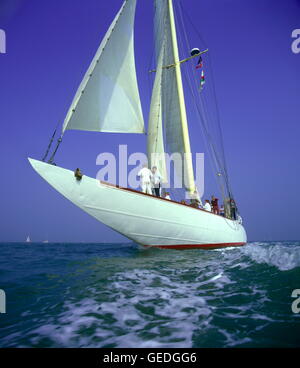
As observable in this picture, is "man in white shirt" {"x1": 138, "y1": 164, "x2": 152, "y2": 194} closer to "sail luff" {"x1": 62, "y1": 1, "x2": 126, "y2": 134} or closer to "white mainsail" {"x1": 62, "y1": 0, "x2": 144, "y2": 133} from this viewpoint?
"white mainsail" {"x1": 62, "y1": 0, "x2": 144, "y2": 133}

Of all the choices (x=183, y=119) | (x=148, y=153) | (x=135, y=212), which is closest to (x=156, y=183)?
(x=135, y=212)

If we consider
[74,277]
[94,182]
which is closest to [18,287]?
Result: [74,277]

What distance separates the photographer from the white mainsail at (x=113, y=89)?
887 centimetres

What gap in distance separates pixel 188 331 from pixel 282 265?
166 inches

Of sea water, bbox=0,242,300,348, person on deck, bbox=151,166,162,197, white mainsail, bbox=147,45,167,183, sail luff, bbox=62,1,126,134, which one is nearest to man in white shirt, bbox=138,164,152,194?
person on deck, bbox=151,166,162,197

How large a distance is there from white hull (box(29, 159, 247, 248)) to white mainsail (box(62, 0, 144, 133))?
2075 millimetres

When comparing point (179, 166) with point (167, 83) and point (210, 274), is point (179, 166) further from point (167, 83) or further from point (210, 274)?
point (210, 274)

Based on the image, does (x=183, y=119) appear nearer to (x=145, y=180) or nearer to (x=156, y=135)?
(x=156, y=135)

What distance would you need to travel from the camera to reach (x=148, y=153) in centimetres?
1299

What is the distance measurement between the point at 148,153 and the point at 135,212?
16.7 ft

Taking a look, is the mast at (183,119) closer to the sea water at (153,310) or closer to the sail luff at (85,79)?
the sail luff at (85,79)

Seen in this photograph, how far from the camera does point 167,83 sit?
588 inches

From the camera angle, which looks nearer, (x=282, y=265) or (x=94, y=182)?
(x=282, y=265)
